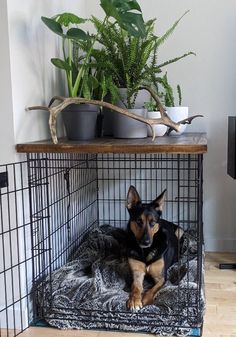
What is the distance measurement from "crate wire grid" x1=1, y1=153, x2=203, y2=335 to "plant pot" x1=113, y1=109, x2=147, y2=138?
30 cm

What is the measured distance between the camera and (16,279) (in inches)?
82.9

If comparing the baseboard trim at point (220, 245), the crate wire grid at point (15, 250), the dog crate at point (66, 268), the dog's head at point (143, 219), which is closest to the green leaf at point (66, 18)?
the dog crate at point (66, 268)

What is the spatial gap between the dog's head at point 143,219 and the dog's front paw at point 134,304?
31cm

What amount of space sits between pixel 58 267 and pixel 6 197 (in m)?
0.73

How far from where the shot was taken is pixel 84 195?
10.5 feet

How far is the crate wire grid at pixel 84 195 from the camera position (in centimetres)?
221

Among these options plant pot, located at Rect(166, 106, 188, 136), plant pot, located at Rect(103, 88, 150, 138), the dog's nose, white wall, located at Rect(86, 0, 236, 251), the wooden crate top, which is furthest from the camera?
white wall, located at Rect(86, 0, 236, 251)

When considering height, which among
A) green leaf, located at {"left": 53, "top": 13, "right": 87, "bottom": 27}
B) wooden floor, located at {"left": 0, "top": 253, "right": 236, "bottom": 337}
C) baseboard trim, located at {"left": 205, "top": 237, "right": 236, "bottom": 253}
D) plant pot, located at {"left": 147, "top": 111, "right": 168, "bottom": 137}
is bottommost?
wooden floor, located at {"left": 0, "top": 253, "right": 236, "bottom": 337}

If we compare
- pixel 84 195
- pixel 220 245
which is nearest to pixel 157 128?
pixel 84 195


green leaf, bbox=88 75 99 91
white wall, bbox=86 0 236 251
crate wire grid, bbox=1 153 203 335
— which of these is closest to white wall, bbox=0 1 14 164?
crate wire grid, bbox=1 153 203 335

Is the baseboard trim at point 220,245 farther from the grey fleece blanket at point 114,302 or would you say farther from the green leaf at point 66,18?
the green leaf at point 66,18

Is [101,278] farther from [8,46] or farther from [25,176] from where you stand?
[8,46]

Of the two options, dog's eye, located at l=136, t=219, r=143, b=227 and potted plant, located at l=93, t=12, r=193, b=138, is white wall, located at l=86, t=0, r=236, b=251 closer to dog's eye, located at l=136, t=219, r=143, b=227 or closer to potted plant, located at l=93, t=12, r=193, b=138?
potted plant, located at l=93, t=12, r=193, b=138

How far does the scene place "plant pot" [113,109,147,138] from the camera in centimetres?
234
